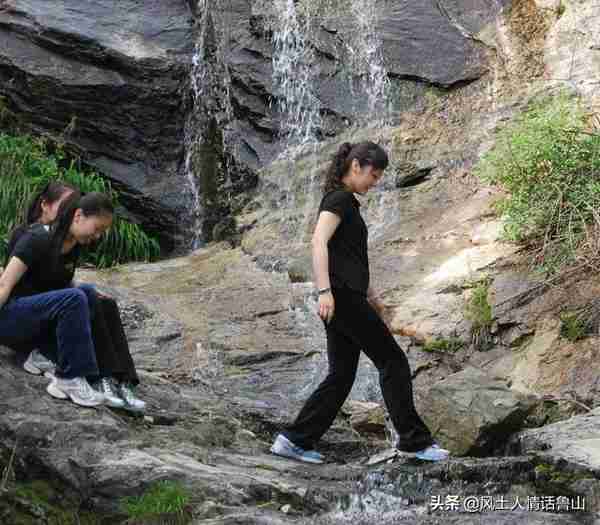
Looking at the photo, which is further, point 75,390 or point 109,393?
point 109,393

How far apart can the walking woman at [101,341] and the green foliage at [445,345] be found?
2779 millimetres

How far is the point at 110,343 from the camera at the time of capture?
578cm

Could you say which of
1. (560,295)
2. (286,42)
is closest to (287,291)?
(560,295)

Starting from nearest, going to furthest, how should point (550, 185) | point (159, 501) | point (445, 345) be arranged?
1. point (159, 501)
2. point (445, 345)
3. point (550, 185)

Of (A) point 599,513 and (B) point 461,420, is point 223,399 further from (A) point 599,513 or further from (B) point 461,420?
(A) point 599,513

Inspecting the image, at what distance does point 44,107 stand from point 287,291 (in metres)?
4.83

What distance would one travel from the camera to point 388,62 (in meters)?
12.4

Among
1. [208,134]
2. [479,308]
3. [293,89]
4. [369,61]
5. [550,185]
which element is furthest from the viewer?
[208,134]

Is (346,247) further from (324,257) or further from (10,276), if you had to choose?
(10,276)

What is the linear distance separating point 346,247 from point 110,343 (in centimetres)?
142

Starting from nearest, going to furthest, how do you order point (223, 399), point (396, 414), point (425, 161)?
point (396, 414) → point (223, 399) → point (425, 161)

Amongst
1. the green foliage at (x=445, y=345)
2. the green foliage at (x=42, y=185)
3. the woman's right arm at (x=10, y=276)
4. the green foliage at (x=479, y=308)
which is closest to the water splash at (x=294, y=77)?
the green foliage at (x=42, y=185)

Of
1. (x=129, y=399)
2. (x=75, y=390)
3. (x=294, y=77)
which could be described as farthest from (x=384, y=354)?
(x=294, y=77)

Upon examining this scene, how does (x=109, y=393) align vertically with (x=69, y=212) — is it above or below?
below
